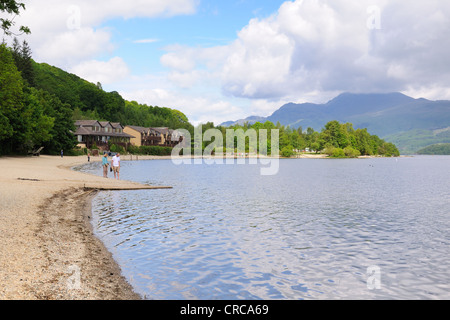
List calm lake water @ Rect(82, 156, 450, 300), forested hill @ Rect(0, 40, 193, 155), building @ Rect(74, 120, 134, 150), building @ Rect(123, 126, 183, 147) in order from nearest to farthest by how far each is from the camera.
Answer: calm lake water @ Rect(82, 156, 450, 300) < forested hill @ Rect(0, 40, 193, 155) < building @ Rect(74, 120, 134, 150) < building @ Rect(123, 126, 183, 147)

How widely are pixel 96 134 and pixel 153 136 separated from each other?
45.0 m

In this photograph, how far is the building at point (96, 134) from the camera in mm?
122438

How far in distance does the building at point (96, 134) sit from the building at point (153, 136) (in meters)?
18.4

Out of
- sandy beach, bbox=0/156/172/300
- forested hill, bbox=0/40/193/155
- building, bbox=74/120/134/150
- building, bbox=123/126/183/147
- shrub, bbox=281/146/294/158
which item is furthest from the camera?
shrub, bbox=281/146/294/158

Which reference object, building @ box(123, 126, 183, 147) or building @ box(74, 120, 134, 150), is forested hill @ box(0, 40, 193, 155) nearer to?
building @ box(74, 120, 134, 150)

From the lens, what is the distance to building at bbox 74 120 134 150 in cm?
12244

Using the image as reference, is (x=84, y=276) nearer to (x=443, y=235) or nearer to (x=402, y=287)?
(x=402, y=287)

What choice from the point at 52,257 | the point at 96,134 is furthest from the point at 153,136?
the point at 52,257

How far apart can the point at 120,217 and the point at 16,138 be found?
56.8 metres

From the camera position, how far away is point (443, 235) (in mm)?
19078

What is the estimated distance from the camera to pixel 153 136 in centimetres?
16900

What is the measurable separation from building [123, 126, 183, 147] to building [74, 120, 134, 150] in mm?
18365

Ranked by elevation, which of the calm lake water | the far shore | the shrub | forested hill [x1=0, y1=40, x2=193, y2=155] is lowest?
the calm lake water

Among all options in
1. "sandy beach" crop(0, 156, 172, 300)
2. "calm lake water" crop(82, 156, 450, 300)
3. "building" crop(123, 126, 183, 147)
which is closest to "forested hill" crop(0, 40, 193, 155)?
"sandy beach" crop(0, 156, 172, 300)
